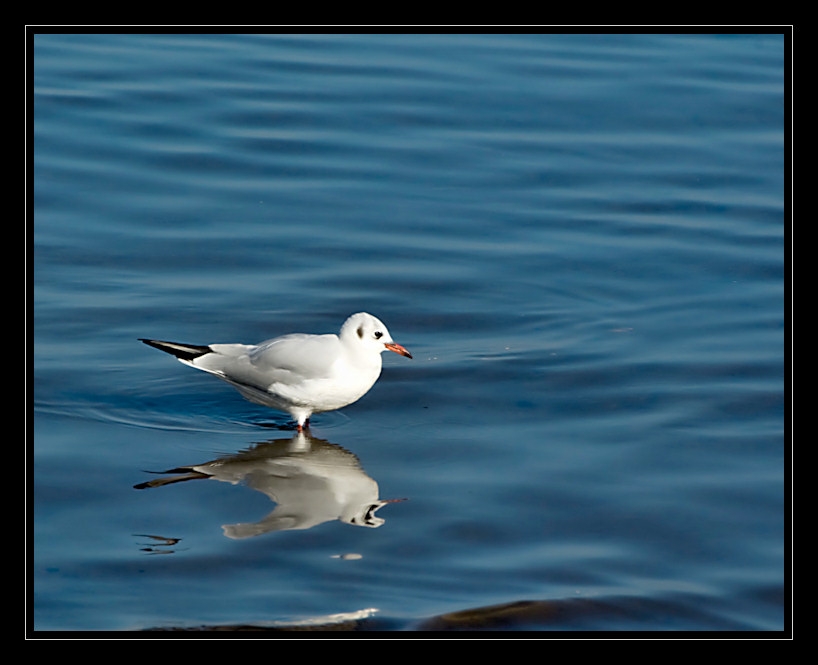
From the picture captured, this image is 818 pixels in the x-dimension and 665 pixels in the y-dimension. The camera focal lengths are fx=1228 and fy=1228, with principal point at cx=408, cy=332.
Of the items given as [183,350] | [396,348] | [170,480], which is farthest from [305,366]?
[170,480]

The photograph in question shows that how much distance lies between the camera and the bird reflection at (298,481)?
6648 mm

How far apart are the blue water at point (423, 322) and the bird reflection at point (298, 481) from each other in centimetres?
3

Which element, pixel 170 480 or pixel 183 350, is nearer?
pixel 170 480

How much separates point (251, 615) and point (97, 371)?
338cm

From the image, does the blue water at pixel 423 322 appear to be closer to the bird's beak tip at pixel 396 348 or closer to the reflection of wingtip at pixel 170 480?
the reflection of wingtip at pixel 170 480

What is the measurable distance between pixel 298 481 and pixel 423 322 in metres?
2.65

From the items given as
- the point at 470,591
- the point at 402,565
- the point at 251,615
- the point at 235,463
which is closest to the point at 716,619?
the point at 470,591

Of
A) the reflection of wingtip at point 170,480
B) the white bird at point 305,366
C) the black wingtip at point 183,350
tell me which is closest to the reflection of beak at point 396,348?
the white bird at point 305,366

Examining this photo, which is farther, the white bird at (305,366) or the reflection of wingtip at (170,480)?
the white bird at (305,366)

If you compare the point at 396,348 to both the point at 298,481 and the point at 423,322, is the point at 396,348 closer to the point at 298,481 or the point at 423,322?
the point at 298,481

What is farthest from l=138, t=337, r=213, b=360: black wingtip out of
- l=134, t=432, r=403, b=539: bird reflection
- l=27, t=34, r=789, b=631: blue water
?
l=134, t=432, r=403, b=539: bird reflection

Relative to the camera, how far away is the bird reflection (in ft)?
21.8

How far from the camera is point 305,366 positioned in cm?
793
